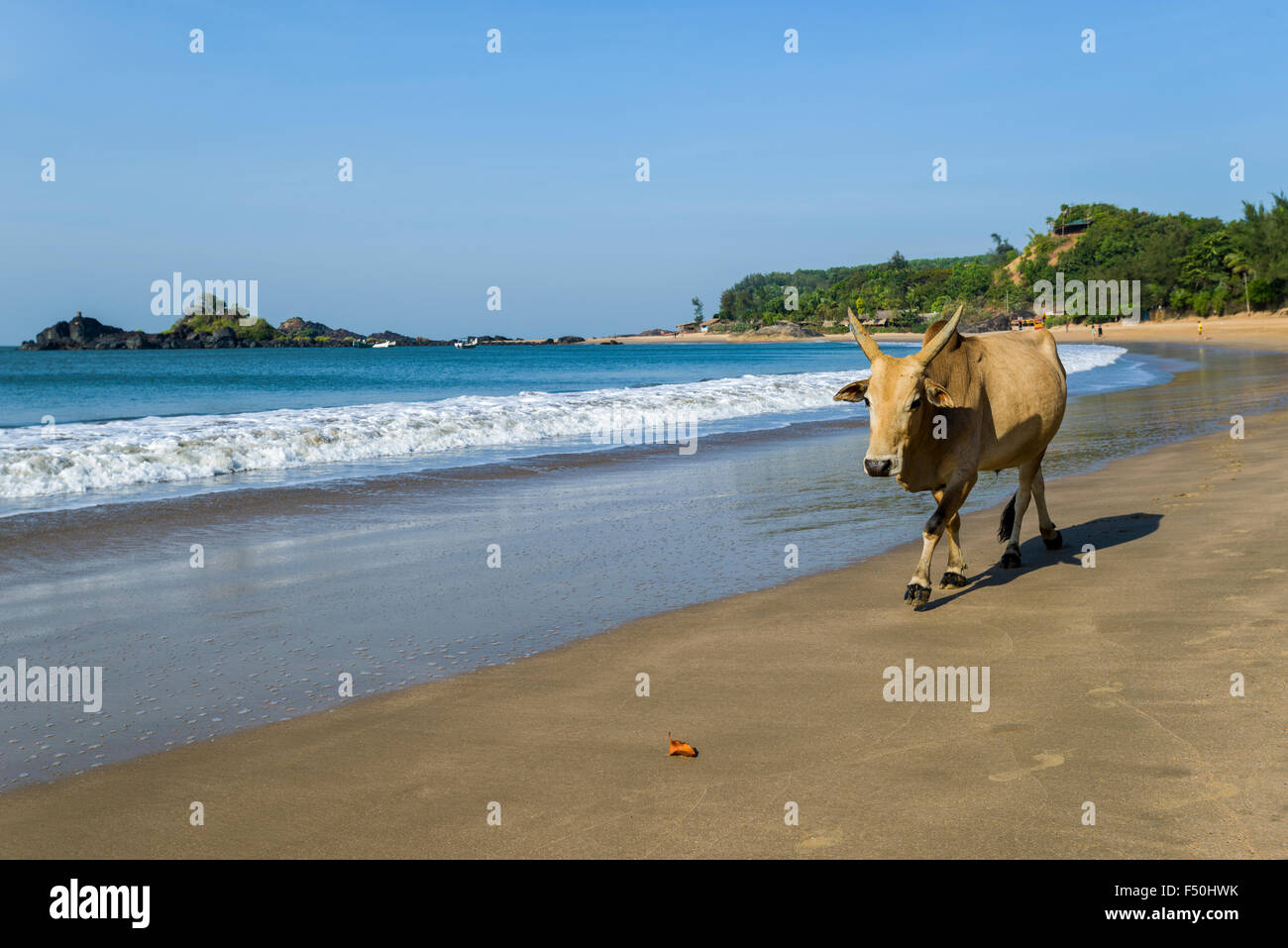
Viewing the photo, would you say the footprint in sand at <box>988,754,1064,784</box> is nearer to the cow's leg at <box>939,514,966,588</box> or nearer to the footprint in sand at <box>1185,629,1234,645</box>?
the footprint in sand at <box>1185,629,1234,645</box>

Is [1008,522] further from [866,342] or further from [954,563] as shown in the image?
[866,342]

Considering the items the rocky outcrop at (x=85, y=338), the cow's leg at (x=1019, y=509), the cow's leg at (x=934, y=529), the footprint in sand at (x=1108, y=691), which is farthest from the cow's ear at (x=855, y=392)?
the rocky outcrop at (x=85, y=338)

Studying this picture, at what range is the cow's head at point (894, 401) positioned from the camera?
21.2 ft

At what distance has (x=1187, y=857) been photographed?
337 centimetres

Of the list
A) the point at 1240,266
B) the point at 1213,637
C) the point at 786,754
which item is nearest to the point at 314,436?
the point at 786,754

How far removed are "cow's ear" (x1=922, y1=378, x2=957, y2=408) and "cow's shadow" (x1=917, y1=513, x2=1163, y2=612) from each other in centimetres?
147

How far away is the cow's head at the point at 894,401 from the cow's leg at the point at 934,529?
0.62 metres

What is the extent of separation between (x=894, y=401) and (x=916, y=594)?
1403mm

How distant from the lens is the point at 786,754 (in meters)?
4.44

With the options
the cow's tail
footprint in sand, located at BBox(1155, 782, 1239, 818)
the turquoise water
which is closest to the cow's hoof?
the cow's tail

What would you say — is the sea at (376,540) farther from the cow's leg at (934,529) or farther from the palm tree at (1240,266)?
the palm tree at (1240,266)

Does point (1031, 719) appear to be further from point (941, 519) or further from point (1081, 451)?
point (1081, 451)
